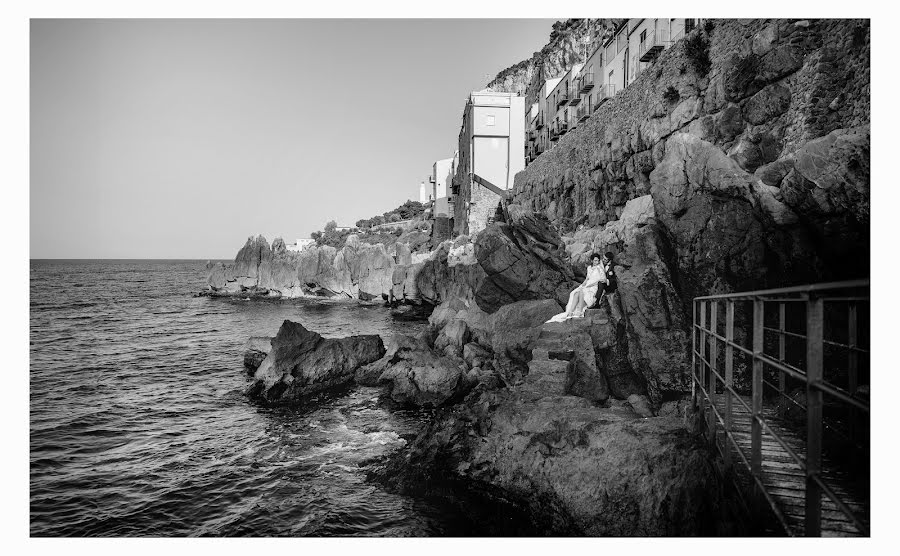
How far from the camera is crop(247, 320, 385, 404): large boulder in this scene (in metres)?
11.9

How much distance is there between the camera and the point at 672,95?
45.9ft

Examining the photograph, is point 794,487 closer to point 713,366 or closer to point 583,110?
point 713,366

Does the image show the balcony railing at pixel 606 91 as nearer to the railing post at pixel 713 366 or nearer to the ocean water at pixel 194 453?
the ocean water at pixel 194 453

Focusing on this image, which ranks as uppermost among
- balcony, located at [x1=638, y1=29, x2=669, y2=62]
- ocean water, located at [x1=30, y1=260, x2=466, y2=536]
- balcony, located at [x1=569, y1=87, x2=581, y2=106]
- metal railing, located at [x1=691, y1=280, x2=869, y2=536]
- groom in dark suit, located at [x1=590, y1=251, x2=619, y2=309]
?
balcony, located at [x1=569, y1=87, x2=581, y2=106]

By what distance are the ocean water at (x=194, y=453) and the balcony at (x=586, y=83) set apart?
19574 mm

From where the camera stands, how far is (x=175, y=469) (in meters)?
7.85

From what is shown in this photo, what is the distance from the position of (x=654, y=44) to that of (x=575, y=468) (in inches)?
630

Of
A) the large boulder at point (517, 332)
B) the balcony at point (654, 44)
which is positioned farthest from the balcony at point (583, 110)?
the large boulder at point (517, 332)

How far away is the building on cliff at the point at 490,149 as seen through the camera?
33.7 metres

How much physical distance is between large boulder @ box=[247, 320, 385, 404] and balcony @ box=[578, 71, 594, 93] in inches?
715

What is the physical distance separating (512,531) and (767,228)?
454cm

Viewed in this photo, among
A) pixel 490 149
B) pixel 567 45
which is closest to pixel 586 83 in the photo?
pixel 490 149

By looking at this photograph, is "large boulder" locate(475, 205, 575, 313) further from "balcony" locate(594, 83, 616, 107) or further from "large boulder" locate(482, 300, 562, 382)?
"balcony" locate(594, 83, 616, 107)

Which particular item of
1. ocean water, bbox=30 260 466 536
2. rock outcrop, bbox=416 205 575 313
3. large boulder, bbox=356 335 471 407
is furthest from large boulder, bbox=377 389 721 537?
rock outcrop, bbox=416 205 575 313
